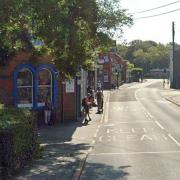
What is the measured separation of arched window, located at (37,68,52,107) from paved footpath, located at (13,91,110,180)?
2001mm

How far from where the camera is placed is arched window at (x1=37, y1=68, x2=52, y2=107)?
3347 centimetres

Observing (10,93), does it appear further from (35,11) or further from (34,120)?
(35,11)

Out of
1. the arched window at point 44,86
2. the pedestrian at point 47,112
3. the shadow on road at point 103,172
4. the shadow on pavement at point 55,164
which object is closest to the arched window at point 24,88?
the arched window at point 44,86

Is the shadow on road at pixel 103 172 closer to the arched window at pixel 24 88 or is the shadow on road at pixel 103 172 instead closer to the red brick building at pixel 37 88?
the red brick building at pixel 37 88

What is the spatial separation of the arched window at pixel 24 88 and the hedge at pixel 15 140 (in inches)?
592

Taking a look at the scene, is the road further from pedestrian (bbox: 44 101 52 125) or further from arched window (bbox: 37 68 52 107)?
arched window (bbox: 37 68 52 107)

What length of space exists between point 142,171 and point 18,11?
208 inches

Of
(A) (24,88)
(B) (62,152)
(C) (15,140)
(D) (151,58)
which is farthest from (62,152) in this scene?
(D) (151,58)

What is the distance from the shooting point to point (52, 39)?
17031mm

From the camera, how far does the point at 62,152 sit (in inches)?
796

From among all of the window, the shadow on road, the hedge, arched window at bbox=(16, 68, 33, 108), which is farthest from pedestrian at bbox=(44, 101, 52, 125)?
the shadow on road

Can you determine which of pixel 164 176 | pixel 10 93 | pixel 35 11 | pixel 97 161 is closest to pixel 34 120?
pixel 97 161

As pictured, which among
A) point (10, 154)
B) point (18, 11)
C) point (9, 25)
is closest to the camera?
point (10, 154)

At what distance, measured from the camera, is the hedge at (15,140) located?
1335cm
